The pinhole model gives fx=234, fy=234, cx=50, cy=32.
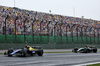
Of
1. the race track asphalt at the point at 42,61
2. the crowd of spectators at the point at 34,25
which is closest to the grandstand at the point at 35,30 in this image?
the crowd of spectators at the point at 34,25

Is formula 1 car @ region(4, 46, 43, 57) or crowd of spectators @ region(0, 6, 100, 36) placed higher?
crowd of spectators @ region(0, 6, 100, 36)

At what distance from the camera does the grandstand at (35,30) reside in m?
32.7

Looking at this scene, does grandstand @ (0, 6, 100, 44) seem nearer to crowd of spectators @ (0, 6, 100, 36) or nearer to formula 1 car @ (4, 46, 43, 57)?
crowd of spectators @ (0, 6, 100, 36)

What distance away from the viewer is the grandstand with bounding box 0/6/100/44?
32.7 metres

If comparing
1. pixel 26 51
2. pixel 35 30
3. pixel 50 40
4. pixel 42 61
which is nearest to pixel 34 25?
pixel 35 30

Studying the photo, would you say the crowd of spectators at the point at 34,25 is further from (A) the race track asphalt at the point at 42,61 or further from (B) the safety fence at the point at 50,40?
(A) the race track asphalt at the point at 42,61

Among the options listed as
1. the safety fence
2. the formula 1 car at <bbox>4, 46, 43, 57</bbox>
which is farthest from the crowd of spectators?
the formula 1 car at <bbox>4, 46, 43, 57</bbox>

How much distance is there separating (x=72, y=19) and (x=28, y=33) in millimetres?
24685

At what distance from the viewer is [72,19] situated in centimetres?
5831

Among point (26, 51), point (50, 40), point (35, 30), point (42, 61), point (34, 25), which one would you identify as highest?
point (34, 25)

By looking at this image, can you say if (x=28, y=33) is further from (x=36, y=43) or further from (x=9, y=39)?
(x=9, y=39)

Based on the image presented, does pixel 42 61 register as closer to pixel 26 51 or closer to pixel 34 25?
pixel 26 51

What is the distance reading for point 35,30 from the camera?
121 feet

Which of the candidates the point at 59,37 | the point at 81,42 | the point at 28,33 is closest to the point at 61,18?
the point at 81,42
